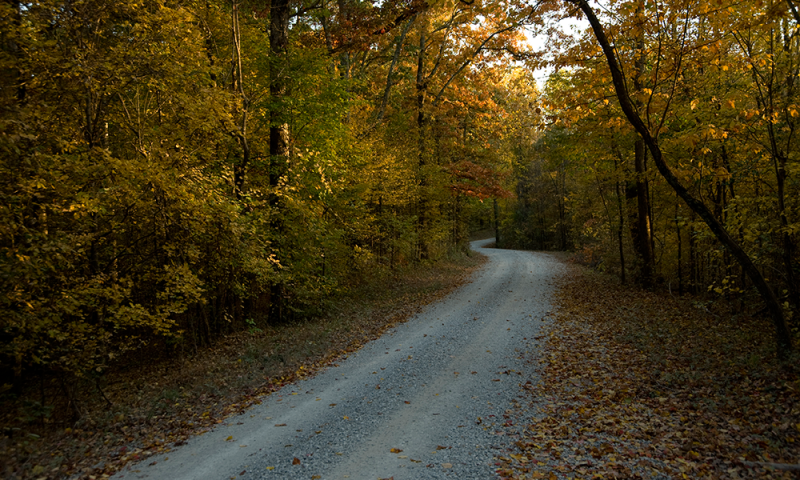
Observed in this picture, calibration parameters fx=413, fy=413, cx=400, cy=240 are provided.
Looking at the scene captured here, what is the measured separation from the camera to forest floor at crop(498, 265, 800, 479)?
4.61 metres

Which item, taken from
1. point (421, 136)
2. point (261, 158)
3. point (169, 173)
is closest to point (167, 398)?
point (169, 173)

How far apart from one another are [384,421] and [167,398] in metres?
4.05

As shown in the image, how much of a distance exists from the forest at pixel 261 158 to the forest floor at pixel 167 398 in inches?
21.1

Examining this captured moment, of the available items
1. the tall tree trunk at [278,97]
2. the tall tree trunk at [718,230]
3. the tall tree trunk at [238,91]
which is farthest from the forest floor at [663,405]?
the tall tree trunk at [238,91]

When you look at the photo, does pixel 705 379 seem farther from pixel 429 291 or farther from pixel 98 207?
pixel 429 291

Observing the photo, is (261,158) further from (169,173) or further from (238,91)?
(169,173)

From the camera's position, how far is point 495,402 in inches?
262

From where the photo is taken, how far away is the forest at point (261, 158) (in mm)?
6332

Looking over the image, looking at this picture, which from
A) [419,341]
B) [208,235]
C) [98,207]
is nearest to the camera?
[98,207]

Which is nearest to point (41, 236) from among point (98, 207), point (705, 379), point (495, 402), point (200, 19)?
point (98, 207)

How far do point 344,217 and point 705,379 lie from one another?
10986 millimetres

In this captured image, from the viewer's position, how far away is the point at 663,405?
606 centimetres

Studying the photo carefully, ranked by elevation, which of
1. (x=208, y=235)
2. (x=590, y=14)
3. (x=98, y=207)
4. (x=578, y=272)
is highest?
(x=590, y=14)

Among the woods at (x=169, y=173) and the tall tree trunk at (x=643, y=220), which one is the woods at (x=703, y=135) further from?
the woods at (x=169, y=173)
